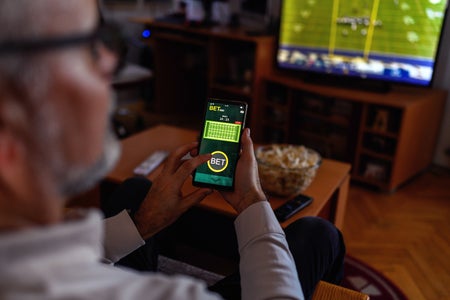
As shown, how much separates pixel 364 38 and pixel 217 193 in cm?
164

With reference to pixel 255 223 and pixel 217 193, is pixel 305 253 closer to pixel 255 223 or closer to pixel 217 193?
pixel 255 223

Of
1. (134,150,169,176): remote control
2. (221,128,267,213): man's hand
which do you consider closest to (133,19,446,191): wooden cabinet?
(134,150,169,176): remote control

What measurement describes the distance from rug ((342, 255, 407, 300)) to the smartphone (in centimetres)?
97

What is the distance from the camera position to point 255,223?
86 centimetres

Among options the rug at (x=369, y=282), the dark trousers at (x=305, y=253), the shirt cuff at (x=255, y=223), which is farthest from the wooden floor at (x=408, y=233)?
the shirt cuff at (x=255, y=223)

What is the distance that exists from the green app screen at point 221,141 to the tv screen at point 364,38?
1.72m

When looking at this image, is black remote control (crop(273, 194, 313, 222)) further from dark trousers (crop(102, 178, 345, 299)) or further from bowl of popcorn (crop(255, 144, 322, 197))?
dark trousers (crop(102, 178, 345, 299))

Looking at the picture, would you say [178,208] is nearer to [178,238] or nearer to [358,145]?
[178,238]

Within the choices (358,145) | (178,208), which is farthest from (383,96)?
(178,208)

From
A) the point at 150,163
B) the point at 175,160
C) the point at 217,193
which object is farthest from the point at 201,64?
the point at 175,160

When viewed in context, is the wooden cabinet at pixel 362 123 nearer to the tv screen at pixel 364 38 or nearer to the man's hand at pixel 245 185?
the tv screen at pixel 364 38

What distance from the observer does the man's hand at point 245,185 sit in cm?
96

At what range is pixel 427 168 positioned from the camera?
9.52ft

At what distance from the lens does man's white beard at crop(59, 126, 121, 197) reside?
479mm
